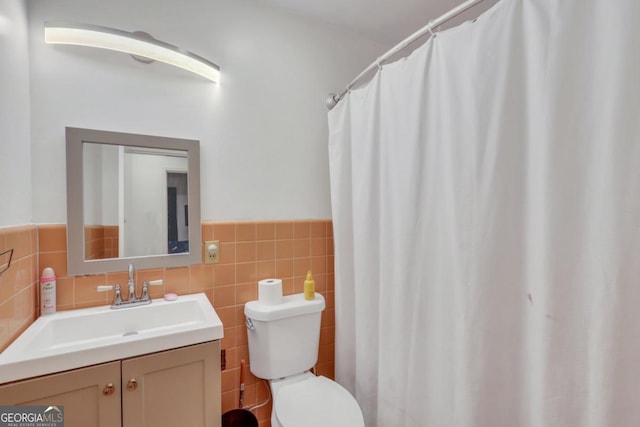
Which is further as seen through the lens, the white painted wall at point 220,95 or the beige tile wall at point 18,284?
the white painted wall at point 220,95

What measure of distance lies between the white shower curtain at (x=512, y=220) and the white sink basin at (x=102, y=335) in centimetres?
83

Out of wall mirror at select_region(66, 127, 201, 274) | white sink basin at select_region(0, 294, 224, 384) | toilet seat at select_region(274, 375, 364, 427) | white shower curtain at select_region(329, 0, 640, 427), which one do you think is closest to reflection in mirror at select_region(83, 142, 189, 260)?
wall mirror at select_region(66, 127, 201, 274)

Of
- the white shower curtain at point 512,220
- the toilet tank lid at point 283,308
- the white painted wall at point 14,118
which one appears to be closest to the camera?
the white shower curtain at point 512,220

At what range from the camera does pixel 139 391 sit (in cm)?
97

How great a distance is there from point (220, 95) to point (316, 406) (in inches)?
62.6

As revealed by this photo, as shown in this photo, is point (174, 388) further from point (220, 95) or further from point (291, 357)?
point (220, 95)

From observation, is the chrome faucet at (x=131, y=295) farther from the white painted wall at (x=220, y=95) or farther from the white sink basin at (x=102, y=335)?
the white painted wall at (x=220, y=95)

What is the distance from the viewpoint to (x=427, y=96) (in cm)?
109

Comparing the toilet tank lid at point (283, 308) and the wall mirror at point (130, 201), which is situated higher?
the wall mirror at point (130, 201)

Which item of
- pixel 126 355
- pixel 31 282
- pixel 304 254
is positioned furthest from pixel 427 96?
pixel 31 282

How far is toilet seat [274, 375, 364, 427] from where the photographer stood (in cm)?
114

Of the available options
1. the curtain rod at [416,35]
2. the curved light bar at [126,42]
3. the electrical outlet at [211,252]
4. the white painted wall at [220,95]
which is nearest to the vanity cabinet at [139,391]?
the electrical outlet at [211,252]

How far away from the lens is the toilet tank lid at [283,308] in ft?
4.54

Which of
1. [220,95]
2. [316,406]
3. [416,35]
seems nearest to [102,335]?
[316,406]
